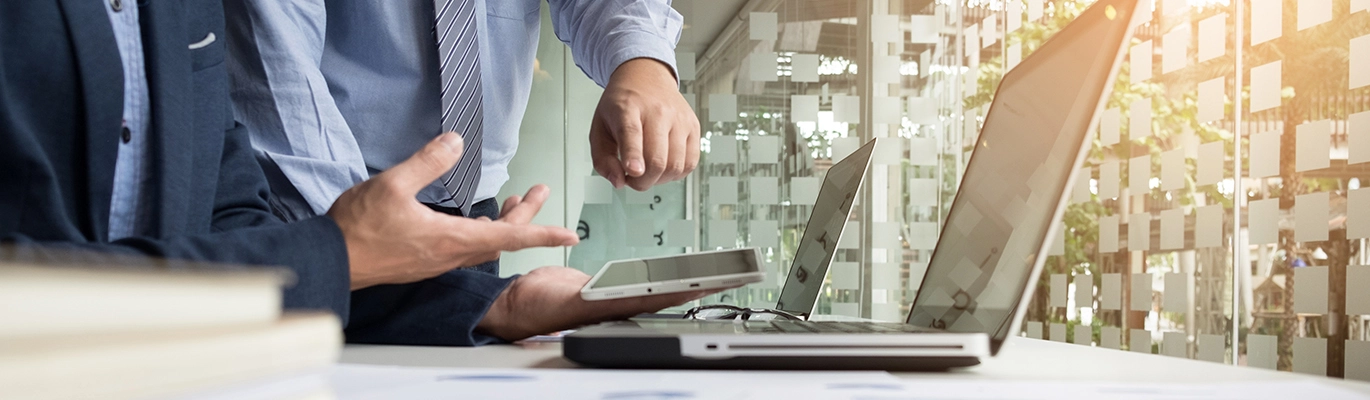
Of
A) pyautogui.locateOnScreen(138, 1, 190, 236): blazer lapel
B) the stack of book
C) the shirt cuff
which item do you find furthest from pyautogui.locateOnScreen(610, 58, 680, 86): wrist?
the stack of book

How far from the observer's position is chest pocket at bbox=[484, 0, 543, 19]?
1.22m

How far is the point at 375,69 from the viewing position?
1.08 m

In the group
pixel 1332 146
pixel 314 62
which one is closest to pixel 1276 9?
pixel 1332 146

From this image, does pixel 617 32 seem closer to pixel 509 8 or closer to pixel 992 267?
pixel 509 8

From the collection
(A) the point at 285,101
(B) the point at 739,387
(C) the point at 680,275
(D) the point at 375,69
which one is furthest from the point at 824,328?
(D) the point at 375,69

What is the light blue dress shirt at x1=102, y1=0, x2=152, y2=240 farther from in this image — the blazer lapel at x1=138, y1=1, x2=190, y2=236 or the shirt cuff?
the shirt cuff

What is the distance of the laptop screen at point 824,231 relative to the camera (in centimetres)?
113

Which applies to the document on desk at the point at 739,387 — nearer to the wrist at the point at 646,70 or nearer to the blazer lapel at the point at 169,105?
the blazer lapel at the point at 169,105

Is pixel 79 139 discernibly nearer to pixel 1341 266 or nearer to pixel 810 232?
pixel 810 232

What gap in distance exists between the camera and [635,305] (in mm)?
683

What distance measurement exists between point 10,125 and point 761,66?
313 cm

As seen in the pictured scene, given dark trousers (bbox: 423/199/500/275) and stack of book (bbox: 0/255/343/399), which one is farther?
dark trousers (bbox: 423/199/500/275)

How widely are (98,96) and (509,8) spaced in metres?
0.68

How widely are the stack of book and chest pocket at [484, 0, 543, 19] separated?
1110 millimetres
